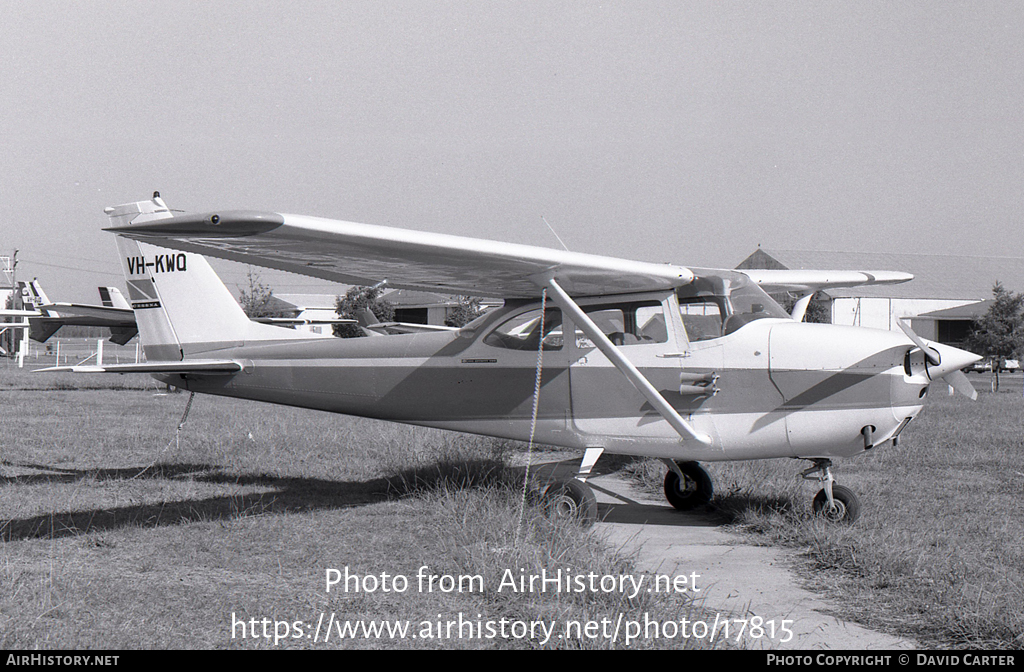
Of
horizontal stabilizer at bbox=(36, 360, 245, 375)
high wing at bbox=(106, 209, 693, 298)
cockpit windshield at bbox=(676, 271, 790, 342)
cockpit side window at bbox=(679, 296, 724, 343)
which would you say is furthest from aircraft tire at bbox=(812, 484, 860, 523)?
horizontal stabilizer at bbox=(36, 360, 245, 375)

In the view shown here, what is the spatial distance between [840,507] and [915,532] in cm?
59

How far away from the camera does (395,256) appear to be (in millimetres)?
5984

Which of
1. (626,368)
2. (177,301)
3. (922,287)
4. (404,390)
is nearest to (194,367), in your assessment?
(177,301)

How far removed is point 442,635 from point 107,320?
2619 centimetres

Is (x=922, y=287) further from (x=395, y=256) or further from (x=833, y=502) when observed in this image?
(x=395, y=256)

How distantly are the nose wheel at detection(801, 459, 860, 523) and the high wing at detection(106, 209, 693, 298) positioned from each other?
Answer: 2065mm

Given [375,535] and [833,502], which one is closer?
[375,535]

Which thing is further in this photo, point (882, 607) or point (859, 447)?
point (859, 447)

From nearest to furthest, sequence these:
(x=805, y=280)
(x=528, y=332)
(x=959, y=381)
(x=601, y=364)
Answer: (x=959, y=381)
(x=601, y=364)
(x=528, y=332)
(x=805, y=280)

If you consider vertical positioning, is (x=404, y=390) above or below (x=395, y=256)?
below

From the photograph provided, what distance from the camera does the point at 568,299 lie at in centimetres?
663

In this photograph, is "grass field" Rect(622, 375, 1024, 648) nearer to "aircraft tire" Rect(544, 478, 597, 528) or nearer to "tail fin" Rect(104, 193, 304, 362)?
"aircraft tire" Rect(544, 478, 597, 528)
